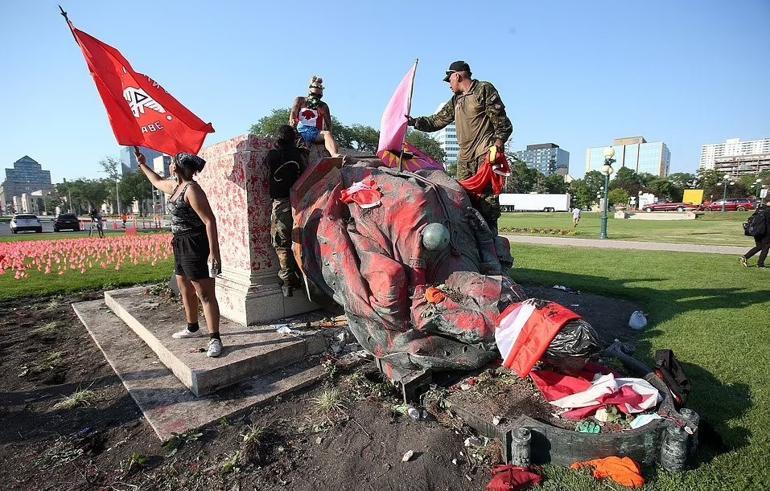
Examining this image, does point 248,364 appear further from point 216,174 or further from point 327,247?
point 216,174

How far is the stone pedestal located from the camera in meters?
4.42

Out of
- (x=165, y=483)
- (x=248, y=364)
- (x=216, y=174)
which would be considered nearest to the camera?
(x=165, y=483)

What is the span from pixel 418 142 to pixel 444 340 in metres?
59.3

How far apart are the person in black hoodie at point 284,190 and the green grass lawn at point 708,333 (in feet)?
Result: 10.2

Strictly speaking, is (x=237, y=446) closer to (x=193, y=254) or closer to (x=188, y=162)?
(x=193, y=254)

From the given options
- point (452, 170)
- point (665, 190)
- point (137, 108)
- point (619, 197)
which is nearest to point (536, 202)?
point (619, 197)

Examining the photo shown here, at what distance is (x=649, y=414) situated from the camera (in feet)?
8.54

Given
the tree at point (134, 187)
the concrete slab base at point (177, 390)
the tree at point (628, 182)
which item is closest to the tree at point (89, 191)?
the tree at point (134, 187)

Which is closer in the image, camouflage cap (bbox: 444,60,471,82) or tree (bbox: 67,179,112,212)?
camouflage cap (bbox: 444,60,471,82)

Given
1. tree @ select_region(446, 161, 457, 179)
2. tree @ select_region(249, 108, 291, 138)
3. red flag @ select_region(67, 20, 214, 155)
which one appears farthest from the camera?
tree @ select_region(249, 108, 291, 138)

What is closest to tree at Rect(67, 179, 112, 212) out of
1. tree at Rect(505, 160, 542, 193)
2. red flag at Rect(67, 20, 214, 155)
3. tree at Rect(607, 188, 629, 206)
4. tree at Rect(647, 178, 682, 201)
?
tree at Rect(505, 160, 542, 193)

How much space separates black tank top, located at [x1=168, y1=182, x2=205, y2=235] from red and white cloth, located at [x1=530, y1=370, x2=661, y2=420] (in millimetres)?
3355

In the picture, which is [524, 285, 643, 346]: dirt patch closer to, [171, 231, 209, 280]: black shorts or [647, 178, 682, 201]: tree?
[171, 231, 209, 280]: black shorts

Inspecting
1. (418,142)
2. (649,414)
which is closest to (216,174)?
(649,414)
